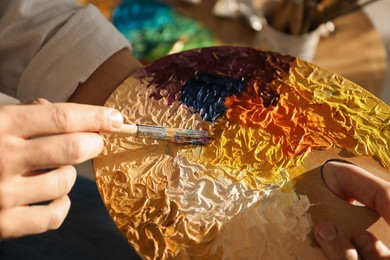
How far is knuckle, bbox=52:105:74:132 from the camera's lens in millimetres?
384

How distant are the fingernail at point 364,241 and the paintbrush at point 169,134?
0.60 feet

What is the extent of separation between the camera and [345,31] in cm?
88

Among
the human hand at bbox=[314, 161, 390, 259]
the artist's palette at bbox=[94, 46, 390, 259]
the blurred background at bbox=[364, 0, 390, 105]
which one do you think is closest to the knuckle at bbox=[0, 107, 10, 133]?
the artist's palette at bbox=[94, 46, 390, 259]

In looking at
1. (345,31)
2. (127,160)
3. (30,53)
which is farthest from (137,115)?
(345,31)

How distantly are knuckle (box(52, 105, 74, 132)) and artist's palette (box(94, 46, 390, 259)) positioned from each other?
0.07 m

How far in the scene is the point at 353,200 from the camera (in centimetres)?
45

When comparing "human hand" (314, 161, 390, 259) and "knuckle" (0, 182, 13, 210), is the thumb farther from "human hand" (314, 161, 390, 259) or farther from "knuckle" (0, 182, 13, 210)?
"knuckle" (0, 182, 13, 210)

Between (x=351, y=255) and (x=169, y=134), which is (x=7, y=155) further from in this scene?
(x=351, y=255)

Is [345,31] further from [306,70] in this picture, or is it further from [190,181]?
[190,181]

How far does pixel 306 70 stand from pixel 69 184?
1.05 ft

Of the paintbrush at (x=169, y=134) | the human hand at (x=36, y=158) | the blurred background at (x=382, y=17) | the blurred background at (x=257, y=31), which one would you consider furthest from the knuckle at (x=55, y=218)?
the blurred background at (x=382, y=17)

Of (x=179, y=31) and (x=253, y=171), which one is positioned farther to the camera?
(x=179, y=31)

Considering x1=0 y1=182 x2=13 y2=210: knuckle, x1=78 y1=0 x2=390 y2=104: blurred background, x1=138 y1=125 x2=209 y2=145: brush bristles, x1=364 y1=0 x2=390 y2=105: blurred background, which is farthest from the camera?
x1=364 y1=0 x2=390 y2=105: blurred background

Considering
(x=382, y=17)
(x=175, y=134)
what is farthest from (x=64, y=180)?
(x=382, y=17)
